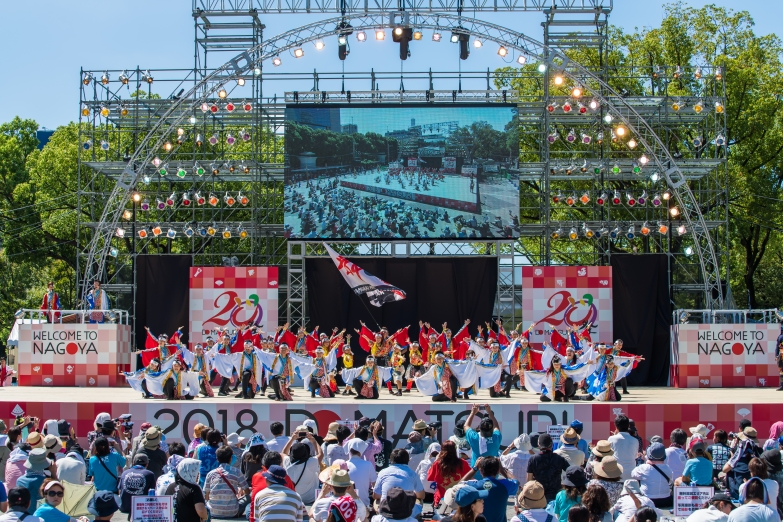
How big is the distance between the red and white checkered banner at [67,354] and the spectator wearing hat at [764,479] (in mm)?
19157

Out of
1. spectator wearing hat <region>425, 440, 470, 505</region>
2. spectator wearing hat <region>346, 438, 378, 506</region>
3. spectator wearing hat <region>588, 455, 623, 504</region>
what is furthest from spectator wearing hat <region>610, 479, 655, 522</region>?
spectator wearing hat <region>346, 438, 378, 506</region>

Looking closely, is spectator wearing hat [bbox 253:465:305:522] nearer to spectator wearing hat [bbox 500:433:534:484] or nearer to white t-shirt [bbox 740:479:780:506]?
spectator wearing hat [bbox 500:433:534:484]

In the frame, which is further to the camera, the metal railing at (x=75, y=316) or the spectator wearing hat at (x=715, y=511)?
the metal railing at (x=75, y=316)

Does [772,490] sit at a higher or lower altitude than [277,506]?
lower


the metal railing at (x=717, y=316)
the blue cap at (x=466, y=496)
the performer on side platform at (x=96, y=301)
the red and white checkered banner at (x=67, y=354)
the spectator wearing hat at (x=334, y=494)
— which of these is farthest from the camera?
the performer on side platform at (x=96, y=301)

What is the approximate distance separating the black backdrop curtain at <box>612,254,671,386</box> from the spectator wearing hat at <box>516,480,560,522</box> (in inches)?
796

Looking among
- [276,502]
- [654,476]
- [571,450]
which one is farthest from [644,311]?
[276,502]

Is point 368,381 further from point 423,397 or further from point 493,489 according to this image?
point 493,489

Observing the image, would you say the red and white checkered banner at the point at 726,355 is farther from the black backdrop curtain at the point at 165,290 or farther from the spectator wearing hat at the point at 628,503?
the spectator wearing hat at the point at 628,503

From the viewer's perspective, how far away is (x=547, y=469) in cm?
916

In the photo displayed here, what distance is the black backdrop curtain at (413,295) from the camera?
1065 inches

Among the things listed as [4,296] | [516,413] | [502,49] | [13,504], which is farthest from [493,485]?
[4,296]

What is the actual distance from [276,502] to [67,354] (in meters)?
18.8

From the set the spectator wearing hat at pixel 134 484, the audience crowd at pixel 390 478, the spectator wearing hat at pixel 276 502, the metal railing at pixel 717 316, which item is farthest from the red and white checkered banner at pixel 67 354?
the spectator wearing hat at pixel 276 502
